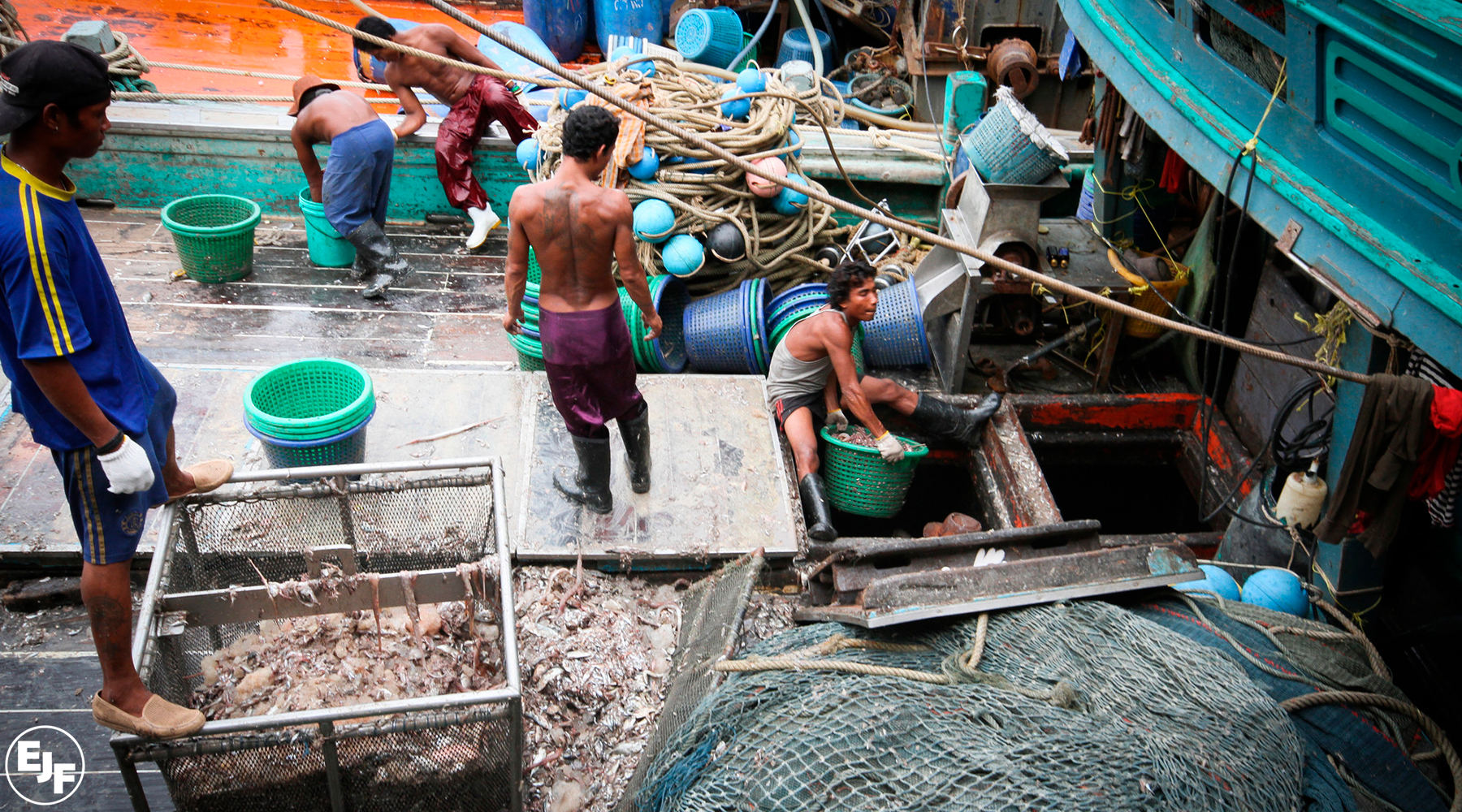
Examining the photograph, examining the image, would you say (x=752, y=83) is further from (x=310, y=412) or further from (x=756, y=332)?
(x=310, y=412)

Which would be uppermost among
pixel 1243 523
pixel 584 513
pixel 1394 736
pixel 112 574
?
pixel 112 574

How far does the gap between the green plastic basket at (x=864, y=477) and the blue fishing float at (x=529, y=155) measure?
300 centimetres

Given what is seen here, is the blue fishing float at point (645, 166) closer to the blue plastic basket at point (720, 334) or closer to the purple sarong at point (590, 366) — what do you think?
the blue plastic basket at point (720, 334)

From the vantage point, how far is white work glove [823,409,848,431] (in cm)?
566

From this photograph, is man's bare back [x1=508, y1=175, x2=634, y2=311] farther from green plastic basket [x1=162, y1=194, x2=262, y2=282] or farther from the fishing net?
green plastic basket [x1=162, y1=194, x2=262, y2=282]

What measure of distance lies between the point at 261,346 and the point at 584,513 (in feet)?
9.93

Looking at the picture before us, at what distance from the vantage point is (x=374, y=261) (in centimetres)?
695

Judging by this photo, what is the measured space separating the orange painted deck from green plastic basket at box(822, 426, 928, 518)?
7.01 meters

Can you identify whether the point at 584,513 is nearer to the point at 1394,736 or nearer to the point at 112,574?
the point at 112,574

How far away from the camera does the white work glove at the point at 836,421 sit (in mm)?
5660

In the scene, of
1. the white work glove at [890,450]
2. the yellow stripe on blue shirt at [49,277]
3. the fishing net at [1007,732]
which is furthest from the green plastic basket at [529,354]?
the fishing net at [1007,732]

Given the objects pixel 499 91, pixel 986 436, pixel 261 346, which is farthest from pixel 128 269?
pixel 986 436

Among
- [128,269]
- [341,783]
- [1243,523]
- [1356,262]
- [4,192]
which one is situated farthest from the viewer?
[128,269]

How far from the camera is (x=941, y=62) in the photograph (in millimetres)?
9539
